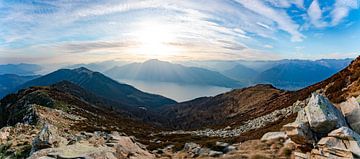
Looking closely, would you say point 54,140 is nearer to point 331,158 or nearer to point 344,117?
point 331,158

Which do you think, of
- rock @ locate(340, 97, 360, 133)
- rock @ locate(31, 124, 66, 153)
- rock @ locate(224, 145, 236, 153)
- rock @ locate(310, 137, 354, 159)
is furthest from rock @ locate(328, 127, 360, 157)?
rock @ locate(31, 124, 66, 153)

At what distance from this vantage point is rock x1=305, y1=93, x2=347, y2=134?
29.7 metres

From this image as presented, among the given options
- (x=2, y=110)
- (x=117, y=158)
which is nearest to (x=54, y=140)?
(x=117, y=158)

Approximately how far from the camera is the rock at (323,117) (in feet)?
97.3

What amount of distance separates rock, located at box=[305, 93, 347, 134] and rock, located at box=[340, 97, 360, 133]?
1624mm

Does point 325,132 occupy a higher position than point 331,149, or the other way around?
point 325,132

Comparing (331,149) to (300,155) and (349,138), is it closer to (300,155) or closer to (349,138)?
(349,138)

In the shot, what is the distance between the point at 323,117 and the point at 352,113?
5.71 m

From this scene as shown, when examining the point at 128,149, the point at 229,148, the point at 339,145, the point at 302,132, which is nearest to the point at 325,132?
the point at 302,132

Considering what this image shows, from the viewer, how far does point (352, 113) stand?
33.3 meters

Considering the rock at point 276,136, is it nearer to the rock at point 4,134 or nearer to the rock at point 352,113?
the rock at point 352,113

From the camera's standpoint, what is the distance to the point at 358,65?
227 ft

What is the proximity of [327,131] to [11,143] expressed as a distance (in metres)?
54.2

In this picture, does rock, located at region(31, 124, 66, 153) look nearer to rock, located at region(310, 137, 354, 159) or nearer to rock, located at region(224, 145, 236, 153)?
rock, located at region(224, 145, 236, 153)
